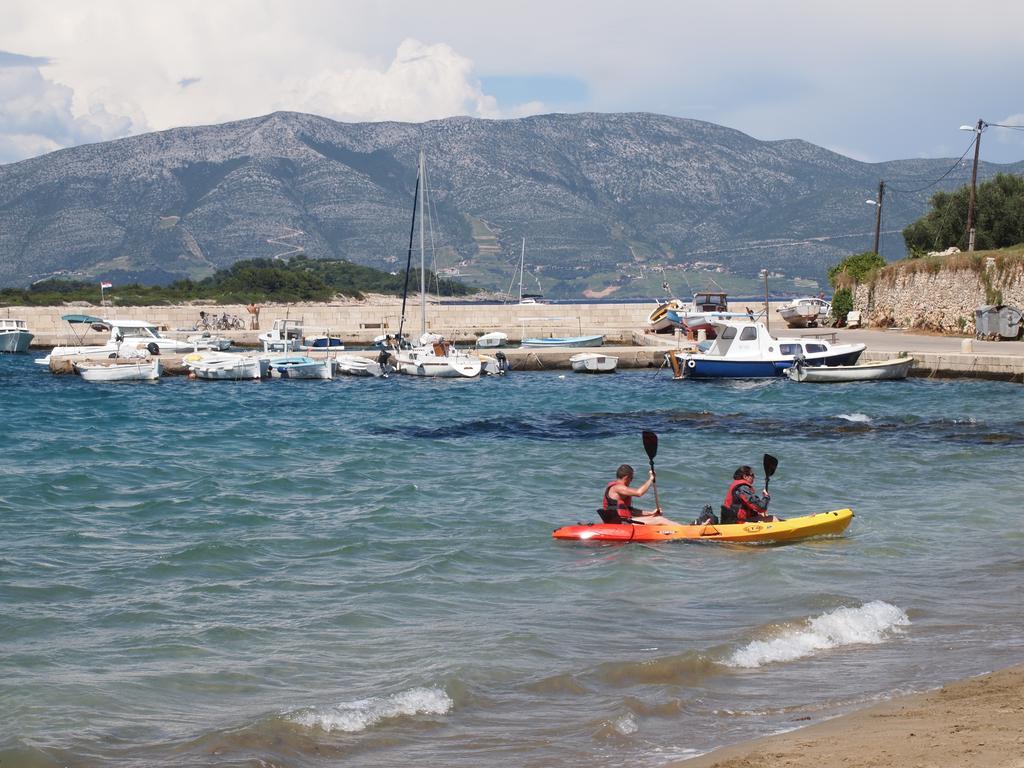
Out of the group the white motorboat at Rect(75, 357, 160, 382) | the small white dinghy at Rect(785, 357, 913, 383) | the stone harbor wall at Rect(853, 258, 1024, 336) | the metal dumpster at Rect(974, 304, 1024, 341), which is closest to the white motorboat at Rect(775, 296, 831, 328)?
the stone harbor wall at Rect(853, 258, 1024, 336)

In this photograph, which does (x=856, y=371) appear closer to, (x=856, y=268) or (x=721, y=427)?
(x=721, y=427)

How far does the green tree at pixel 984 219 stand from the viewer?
6450 centimetres

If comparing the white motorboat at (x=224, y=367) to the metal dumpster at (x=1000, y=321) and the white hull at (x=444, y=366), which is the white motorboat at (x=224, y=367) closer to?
the white hull at (x=444, y=366)

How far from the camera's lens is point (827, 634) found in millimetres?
11438

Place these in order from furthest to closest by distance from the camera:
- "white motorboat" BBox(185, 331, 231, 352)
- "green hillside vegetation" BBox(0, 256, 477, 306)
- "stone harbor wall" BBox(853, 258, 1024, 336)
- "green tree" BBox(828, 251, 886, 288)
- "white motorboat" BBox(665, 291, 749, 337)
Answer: "green hillside vegetation" BBox(0, 256, 477, 306), "green tree" BBox(828, 251, 886, 288), "white motorboat" BBox(665, 291, 749, 337), "white motorboat" BBox(185, 331, 231, 352), "stone harbor wall" BBox(853, 258, 1024, 336)

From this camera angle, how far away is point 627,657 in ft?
35.4

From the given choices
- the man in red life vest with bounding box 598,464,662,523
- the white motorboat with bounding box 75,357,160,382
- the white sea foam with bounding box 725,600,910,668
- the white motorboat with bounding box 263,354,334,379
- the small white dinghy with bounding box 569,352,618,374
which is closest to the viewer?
the white sea foam with bounding box 725,600,910,668

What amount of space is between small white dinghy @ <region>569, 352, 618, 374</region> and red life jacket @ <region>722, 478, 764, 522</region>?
32.2 meters

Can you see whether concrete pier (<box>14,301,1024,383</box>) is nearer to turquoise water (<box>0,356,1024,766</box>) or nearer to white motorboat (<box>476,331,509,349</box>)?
white motorboat (<box>476,331,509,349</box>)

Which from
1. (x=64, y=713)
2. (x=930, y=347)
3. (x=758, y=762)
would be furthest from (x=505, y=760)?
(x=930, y=347)

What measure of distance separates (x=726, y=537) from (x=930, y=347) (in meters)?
30.7

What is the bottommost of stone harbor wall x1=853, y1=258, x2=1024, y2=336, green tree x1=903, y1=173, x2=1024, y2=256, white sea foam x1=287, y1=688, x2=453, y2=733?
white sea foam x1=287, y1=688, x2=453, y2=733

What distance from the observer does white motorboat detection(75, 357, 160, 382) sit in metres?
46.3

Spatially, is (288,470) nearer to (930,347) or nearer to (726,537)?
(726,537)
